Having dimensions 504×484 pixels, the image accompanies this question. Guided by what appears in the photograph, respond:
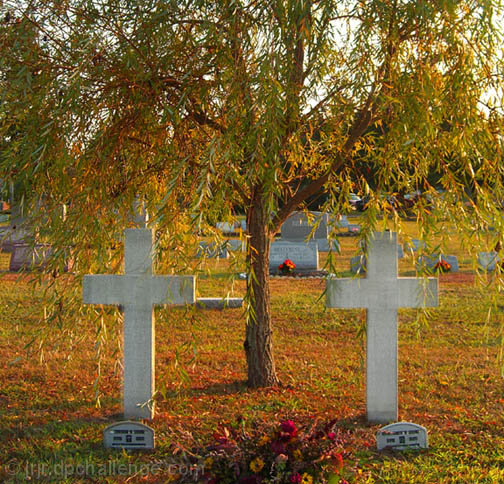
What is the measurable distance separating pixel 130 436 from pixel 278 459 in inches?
49.5

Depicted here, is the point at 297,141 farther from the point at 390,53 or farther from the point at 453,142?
the point at 453,142

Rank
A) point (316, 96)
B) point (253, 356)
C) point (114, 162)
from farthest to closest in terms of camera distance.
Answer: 1. point (253, 356)
2. point (316, 96)
3. point (114, 162)

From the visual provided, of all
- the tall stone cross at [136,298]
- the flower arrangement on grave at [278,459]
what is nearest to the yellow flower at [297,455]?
the flower arrangement on grave at [278,459]

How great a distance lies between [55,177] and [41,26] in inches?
39.4

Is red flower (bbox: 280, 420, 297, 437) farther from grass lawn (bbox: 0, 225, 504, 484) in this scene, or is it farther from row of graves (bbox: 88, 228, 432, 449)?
row of graves (bbox: 88, 228, 432, 449)

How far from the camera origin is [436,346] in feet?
22.2

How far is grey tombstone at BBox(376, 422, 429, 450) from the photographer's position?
3.78 m

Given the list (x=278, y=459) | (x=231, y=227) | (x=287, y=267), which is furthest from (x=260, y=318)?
(x=287, y=267)

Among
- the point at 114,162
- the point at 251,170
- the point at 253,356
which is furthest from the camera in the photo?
the point at 253,356

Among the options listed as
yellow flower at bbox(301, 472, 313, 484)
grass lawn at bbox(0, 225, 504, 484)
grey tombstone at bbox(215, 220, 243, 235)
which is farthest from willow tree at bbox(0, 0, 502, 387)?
yellow flower at bbox(301, 472, 313, 484)

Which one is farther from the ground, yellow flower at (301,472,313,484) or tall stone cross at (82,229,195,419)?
tall stone cross at (82,229,195,419)

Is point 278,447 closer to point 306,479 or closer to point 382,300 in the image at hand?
point 306,479

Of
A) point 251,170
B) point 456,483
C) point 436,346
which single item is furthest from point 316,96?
point 436,346

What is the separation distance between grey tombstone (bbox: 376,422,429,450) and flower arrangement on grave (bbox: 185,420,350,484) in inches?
27.6
